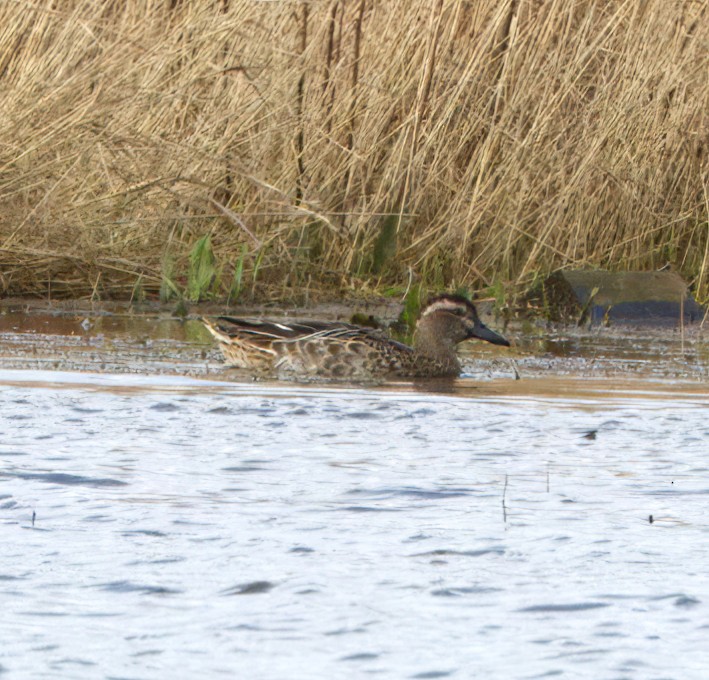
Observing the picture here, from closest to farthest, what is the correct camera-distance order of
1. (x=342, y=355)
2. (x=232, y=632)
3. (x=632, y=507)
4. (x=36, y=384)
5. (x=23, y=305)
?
1. (x=232, y=632)
2. (x=632, y=507)
3. (x=36, y=384)
4. (x=342, y=355)
5. (x=23, y=305)

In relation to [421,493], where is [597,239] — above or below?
above

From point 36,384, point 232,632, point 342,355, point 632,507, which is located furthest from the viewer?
point 342,355

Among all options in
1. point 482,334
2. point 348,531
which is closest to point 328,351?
point 482,334

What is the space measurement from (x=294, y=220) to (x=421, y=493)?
17.7 ft

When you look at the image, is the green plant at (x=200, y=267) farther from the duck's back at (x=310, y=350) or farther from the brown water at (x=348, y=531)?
the brown water at (x=348, y=531)

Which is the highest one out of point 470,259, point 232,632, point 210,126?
point 210,126

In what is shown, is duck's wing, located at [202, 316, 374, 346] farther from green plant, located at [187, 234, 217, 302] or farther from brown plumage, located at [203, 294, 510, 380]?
green plant, located at [187, 234, 217, 302]

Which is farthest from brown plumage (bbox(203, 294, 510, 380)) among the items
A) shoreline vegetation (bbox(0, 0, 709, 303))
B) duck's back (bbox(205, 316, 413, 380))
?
shoreline vegetation (bbox(0, 0, 709, 303))

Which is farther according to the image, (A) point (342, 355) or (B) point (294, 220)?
(B) point (294, 220)

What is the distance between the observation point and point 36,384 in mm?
6316

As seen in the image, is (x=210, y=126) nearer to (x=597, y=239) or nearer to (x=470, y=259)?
(x=470, y=259)

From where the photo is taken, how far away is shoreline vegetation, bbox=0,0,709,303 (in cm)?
937

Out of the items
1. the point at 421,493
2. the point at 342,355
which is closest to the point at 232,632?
the point at 421,493

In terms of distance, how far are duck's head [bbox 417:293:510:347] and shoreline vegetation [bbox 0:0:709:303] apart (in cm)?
159
